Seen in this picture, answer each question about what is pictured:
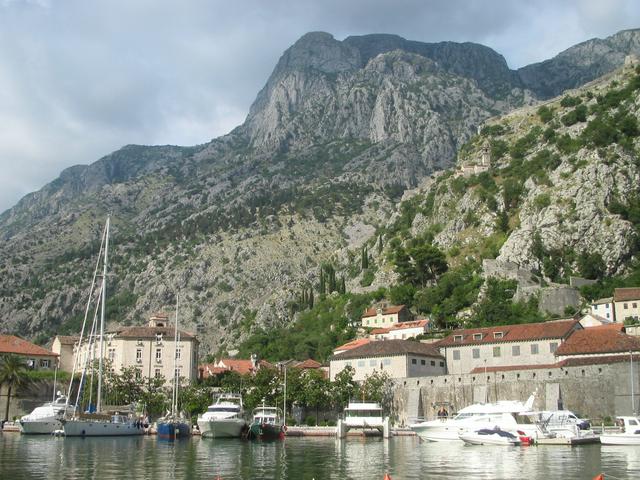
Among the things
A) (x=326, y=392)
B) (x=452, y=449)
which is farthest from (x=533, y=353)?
(x=452, y=449)

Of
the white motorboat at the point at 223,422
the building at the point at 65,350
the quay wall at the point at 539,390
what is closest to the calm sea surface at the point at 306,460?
the white motorboat at the point at 223,422

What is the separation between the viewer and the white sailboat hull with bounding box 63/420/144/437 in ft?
235

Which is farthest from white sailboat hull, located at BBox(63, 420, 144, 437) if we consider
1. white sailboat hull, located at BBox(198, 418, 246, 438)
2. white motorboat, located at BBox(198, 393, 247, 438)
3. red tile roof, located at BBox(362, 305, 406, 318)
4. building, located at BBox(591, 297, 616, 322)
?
building, located at BBox(591, 297, 616, 322)

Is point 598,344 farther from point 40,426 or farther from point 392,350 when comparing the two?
point 40,426

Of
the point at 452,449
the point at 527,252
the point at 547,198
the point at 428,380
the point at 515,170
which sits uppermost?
the point at 515,170

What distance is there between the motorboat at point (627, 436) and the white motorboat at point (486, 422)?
528cm

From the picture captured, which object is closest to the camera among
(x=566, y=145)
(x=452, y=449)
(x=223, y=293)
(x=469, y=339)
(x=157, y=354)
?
(x=452, y=449)

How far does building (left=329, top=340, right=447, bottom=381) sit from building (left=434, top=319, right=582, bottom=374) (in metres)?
2.43

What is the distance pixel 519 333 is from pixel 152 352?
52.8 metres

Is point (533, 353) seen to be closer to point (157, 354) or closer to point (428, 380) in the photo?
point (428, 380)

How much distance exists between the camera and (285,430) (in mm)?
77312

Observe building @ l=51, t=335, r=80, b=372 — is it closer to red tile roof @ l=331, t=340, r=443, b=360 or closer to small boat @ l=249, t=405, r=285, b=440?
red tile roof @ l=331, t=340, r=443, b=360

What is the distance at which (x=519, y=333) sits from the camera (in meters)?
88.4

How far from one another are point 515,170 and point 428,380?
74.2m
